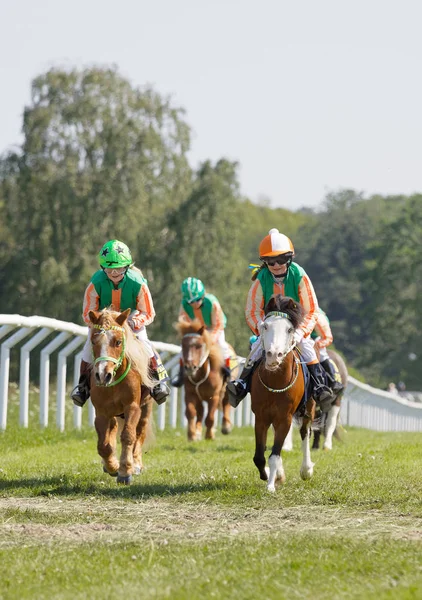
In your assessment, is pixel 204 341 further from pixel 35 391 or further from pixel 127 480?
pixel 127 480

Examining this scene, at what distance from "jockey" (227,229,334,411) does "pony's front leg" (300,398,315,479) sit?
116 mm

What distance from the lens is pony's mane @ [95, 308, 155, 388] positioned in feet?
37.0

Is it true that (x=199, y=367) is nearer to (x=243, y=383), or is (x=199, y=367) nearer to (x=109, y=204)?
(x=243, y=383)

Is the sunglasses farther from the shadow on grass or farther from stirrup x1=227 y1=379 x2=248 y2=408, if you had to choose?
the shadow on grass

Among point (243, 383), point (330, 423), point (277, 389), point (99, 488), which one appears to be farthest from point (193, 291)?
point (99, 488)

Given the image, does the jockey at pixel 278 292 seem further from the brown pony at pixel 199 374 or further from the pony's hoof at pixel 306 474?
the brown pony at pixel 199 374

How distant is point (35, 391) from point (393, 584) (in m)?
11.4

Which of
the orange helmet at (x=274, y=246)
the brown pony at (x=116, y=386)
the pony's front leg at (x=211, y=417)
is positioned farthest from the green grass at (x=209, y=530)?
the pony's front leg at (x=211, y=417)

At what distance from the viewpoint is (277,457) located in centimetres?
1096

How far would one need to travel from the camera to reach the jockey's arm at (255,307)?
38.4 feet

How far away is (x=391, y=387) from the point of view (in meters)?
64.5

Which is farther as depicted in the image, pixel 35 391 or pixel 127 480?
pixel 35 391

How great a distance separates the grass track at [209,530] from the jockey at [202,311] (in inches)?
204

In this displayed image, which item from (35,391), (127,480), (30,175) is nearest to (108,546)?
(127,480)
